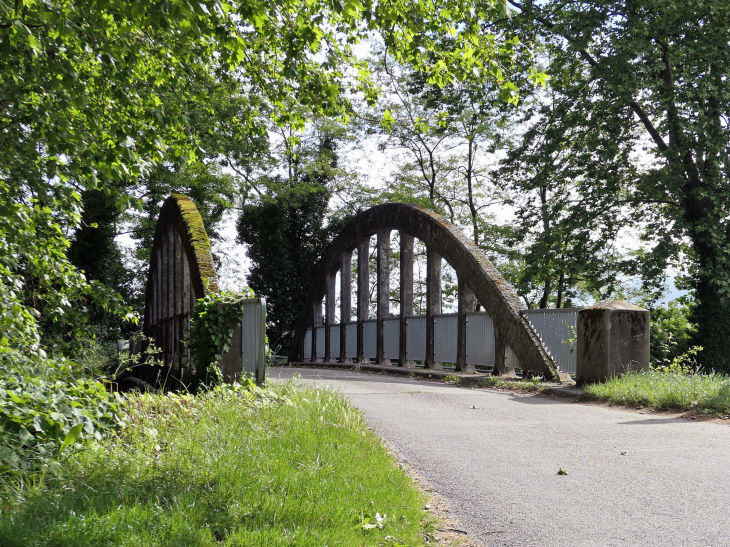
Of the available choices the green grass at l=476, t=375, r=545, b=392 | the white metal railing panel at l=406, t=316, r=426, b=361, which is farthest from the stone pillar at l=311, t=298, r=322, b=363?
the green grass at l=476, t=375, r=545, b=392

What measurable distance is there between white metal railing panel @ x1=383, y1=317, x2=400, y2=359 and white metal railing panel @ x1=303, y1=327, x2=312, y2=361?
26.7 feet

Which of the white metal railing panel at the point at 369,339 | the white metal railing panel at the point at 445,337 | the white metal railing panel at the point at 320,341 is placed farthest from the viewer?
the white metal railing panel at the point at 320,341

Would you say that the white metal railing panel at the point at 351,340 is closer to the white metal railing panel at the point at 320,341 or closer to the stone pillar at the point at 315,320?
the white metal railing panel at the point at 320,341

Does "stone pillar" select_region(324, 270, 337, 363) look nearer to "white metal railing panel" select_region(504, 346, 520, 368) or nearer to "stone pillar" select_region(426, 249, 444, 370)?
"stone pillar" select_region(426, 249, 444, 370)

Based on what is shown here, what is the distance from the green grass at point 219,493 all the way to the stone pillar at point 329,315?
20030 millimetres

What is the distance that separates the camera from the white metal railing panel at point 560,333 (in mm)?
12078

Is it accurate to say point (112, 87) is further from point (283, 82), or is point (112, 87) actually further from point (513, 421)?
point (513, 421)

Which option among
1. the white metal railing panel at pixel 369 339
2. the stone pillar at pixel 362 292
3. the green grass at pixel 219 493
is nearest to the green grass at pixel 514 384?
the green grass at pixel 219 493

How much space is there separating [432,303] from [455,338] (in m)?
1.66

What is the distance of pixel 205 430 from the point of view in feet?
16.5

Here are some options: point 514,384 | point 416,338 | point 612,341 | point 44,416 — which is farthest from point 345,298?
point 44,416

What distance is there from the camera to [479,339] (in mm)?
15258

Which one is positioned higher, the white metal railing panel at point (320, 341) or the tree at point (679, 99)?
the tree at point (679, 99)

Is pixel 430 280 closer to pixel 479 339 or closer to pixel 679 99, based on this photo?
pixel 479 339
